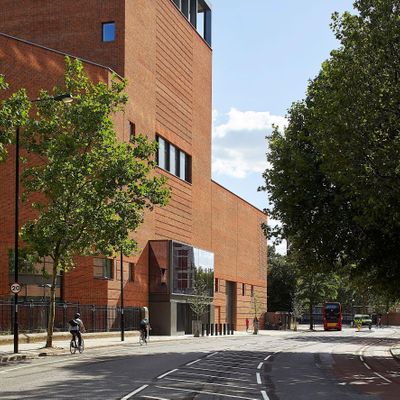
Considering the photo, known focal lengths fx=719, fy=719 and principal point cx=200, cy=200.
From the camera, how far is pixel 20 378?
1875 cm

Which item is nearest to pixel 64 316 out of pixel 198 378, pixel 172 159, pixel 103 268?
pixel 103 268

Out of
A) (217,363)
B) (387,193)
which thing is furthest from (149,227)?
(387,193)

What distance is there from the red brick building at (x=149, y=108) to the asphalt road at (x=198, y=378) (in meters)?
20.6

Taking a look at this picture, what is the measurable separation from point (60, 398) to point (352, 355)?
840 inches

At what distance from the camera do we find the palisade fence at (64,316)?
38.7 meters

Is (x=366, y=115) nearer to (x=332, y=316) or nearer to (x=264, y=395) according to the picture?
(x=264, y=395)

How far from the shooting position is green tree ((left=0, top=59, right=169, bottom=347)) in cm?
3212

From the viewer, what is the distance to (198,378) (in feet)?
65.1

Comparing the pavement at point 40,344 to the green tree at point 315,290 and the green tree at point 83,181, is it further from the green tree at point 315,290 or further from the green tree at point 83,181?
the green tree at point 315,290

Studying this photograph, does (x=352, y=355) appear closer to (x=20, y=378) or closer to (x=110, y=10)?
(x=20, y=378)

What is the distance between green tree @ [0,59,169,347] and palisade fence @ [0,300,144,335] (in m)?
6.77

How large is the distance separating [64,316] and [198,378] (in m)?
25.7

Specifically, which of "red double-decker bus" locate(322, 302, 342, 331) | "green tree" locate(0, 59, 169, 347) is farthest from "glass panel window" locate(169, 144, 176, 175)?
"red double-decker bus" locate(322, 302, 342, 331)

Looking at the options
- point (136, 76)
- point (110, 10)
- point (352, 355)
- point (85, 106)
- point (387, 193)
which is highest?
point (110, 10)
